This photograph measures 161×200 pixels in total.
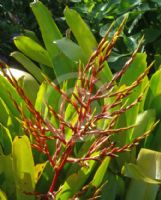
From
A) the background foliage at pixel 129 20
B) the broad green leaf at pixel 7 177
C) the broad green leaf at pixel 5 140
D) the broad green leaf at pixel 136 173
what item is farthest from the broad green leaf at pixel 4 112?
the background foliage at pixel 129 20

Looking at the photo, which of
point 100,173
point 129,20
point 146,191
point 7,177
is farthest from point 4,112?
point 129,20

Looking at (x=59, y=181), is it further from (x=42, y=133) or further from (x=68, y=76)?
(x=42, y=133)


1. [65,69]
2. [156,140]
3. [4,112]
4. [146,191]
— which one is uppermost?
[65,69]

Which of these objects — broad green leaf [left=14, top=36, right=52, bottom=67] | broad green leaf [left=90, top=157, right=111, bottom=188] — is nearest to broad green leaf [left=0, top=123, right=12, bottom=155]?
broad green leaf [left=90, top=157, right=111, bottom=188]

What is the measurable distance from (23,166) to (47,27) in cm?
89

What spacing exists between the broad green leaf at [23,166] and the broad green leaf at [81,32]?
30.3 inches

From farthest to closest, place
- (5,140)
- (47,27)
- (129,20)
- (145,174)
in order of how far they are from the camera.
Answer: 1. (129,20)
2. (47,27)
3. (5,140)
4. (145,174)

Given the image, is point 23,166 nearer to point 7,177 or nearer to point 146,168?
point 7,177

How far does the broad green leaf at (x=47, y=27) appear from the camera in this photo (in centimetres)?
254

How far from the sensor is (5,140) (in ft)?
6.95

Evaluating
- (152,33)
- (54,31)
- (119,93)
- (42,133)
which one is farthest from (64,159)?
(152,33)

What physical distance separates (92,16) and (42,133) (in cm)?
208

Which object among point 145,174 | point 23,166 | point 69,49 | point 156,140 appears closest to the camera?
point 23,166

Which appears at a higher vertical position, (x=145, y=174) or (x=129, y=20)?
(x=129, y=20)
